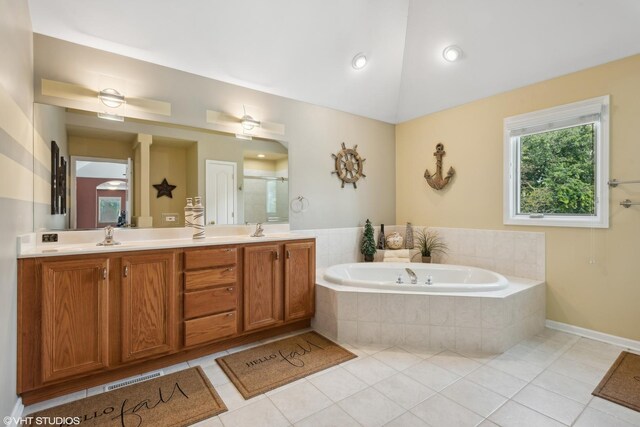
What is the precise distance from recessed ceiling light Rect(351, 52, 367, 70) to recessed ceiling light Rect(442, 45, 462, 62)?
0.85 m

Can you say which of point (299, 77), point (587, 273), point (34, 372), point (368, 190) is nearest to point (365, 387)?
point (34, 372)

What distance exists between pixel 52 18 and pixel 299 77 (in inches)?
81.1

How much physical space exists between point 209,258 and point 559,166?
3.49 metres

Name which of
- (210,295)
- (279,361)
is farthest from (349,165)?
(279,361)

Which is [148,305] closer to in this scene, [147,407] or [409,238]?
[147,407]

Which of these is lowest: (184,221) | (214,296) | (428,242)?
(214,296)

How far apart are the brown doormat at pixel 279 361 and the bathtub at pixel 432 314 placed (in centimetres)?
24

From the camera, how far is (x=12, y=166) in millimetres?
1619

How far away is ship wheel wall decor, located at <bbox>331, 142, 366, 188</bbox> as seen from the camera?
396 cm

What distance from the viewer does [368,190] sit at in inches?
168

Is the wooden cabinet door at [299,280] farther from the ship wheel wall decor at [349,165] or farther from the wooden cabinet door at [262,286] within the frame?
the ship wheel wall decor at [349,165]

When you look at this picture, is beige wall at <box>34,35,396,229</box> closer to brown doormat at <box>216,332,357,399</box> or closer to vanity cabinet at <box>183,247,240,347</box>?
vanity cabinet at <box>183,247,240,347</box>

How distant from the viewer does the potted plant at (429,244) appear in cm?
394

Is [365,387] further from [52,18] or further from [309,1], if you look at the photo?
[52,18]
